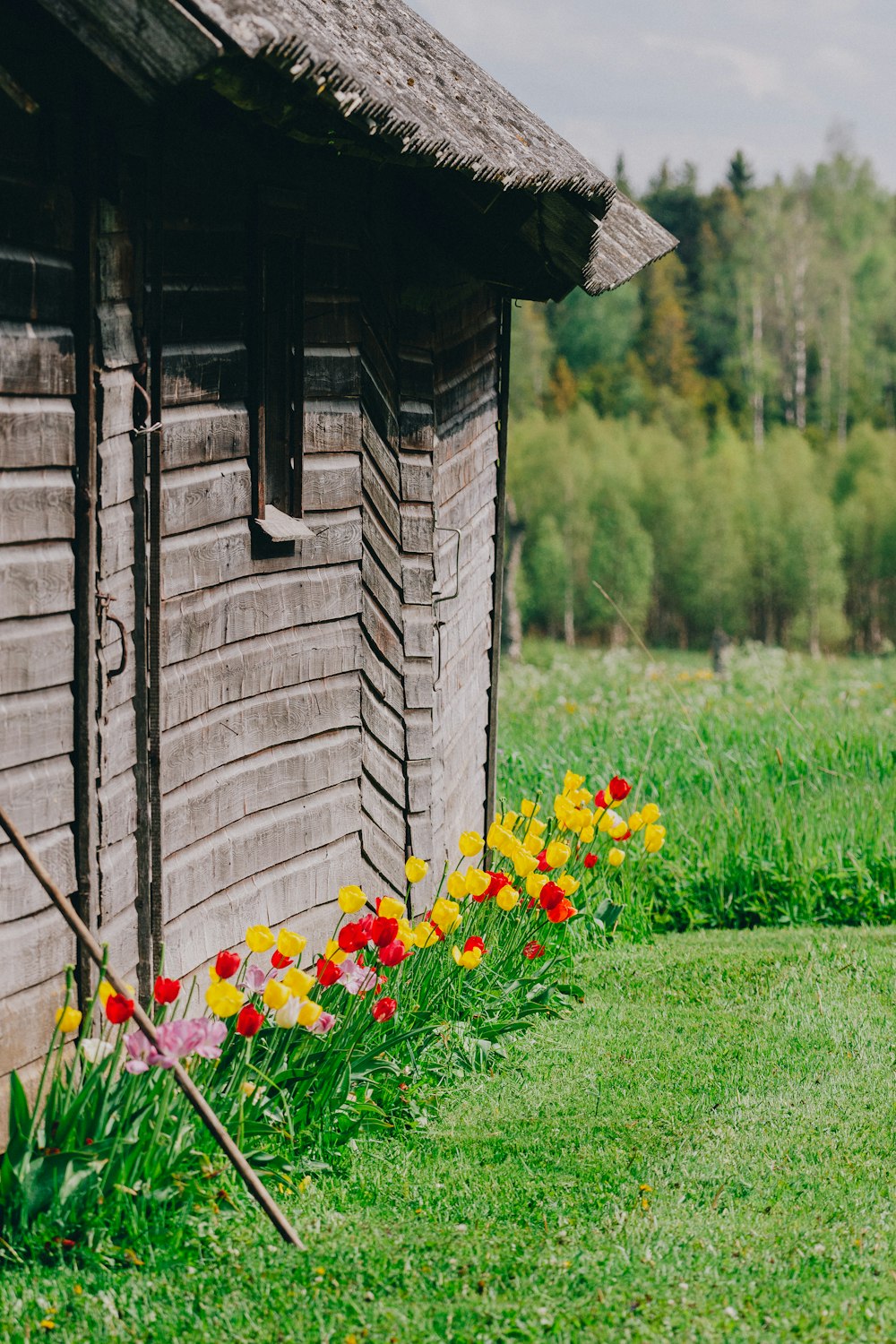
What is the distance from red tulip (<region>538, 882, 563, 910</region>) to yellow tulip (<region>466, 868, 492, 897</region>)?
0.40m

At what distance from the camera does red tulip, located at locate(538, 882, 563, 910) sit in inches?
199

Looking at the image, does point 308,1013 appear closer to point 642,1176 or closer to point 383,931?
point 383,931

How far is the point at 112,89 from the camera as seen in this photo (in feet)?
11.0

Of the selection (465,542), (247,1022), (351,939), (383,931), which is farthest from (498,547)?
(247,1022)

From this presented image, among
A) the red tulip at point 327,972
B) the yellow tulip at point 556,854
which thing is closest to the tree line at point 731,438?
the yellow tulip at point 556,854

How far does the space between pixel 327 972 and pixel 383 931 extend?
21cm

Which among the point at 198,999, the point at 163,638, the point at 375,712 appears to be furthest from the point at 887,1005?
the point at 163,638

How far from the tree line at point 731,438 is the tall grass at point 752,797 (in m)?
17.7

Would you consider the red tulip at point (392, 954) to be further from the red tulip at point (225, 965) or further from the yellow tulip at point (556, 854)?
the yellow tulip at point (556, 854)

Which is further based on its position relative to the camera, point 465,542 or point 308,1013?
point 465,542

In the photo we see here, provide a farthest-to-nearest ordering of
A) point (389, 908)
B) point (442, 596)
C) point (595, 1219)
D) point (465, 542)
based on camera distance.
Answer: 1. point (465, 542)
2. point (442, 596)
3. point (389, 908)
4. point (595, 1219)

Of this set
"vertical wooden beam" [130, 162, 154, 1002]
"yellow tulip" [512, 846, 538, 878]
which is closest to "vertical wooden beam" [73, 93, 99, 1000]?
"vertical wooden beam" [130, 162, 154, 1002]

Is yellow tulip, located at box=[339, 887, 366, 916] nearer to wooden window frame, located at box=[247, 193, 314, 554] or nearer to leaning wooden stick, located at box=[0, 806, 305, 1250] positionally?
leaning wooden stick, located at box=[0, 806, 305, 1250]

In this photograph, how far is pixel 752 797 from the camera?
755 cm
